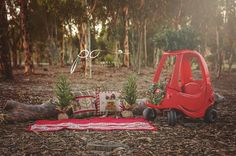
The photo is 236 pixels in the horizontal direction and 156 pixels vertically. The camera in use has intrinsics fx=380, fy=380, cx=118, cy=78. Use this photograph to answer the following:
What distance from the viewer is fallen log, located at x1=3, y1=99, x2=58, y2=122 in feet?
33.8

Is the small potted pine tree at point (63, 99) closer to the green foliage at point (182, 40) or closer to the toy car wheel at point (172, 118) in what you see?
the toy car wheel at point (172, 118)

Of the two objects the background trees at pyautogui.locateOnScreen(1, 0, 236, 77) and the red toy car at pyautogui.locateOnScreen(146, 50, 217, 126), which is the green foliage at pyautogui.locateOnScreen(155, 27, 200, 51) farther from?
the background trees at pyautogui.locateOnScreen(1, 0, 236, 77)

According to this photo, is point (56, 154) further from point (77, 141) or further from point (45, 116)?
point (45, 116)

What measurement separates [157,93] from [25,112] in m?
3.69

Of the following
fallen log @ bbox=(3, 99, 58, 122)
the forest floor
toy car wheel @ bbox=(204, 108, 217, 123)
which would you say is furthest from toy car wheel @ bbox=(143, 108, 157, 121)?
fallen log @ bbox=(3, 99, 58, 122)

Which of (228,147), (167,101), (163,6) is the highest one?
(163,6)

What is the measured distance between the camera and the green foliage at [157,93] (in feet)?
33.5

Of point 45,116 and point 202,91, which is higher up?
point 202,91

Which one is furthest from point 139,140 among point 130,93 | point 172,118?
point 130,93

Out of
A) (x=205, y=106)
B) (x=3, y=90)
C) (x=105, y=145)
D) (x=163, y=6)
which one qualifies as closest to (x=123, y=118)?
(x=205, y=106)

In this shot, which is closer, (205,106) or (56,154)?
(56,154)

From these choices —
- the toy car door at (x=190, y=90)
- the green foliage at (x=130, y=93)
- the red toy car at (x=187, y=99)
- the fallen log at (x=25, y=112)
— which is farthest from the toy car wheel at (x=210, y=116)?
the fallen log at (x=25, y=112)

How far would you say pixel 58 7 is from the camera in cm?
3694

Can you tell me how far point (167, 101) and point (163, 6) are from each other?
88.0 ft
